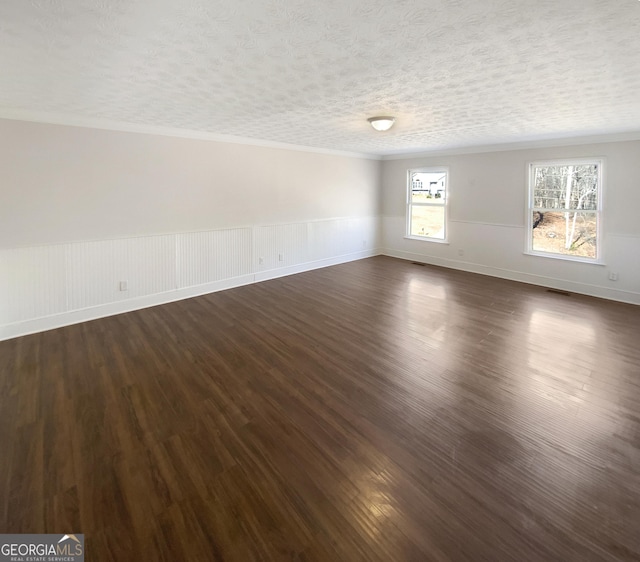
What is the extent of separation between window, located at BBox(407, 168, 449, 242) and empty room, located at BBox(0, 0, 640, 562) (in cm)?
102

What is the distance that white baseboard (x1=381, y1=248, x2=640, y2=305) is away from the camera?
16.2ft

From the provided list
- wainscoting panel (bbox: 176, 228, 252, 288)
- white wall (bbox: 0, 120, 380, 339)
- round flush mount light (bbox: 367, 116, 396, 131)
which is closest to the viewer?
white wall (bbox: 0, 120, 380, 339)

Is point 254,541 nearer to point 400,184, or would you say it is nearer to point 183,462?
point 183,462

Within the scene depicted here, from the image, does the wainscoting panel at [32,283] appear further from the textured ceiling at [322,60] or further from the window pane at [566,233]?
the window pane at [566,233]

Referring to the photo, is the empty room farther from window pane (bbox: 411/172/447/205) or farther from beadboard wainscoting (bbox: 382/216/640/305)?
window pane (bbox: 411/172/447/205)

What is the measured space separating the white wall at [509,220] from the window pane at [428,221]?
240 mm

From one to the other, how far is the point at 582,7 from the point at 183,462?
133 inches

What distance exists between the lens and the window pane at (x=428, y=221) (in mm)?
7326

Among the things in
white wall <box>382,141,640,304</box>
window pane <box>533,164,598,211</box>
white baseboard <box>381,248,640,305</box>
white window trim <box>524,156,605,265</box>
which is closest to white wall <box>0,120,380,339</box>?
white wall <box>382,141,640,304</box>

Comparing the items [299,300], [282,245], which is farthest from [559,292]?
[282,245]

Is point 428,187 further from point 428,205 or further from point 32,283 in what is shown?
point 32,283

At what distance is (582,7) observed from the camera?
1.68m

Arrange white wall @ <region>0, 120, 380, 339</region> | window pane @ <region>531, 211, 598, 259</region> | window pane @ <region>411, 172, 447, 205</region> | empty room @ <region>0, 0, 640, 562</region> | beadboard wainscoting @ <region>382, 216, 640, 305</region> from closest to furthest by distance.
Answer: empty room @ <region>0, 0, 640, 562</region> → white wall @ <region>0, 120, 380, 339</region> → beadboard wainscoting @ <region>382, 216, 640, 305</region> → window pane @ <region>531, 211, 598, 259</region> → window pane @ <region>411, 172, 447, 205</region>

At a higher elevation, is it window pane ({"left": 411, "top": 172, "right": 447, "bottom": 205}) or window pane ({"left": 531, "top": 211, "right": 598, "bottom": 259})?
window pane ({"left": 411, "top": 172, "right": 447, "bottom": 205})
